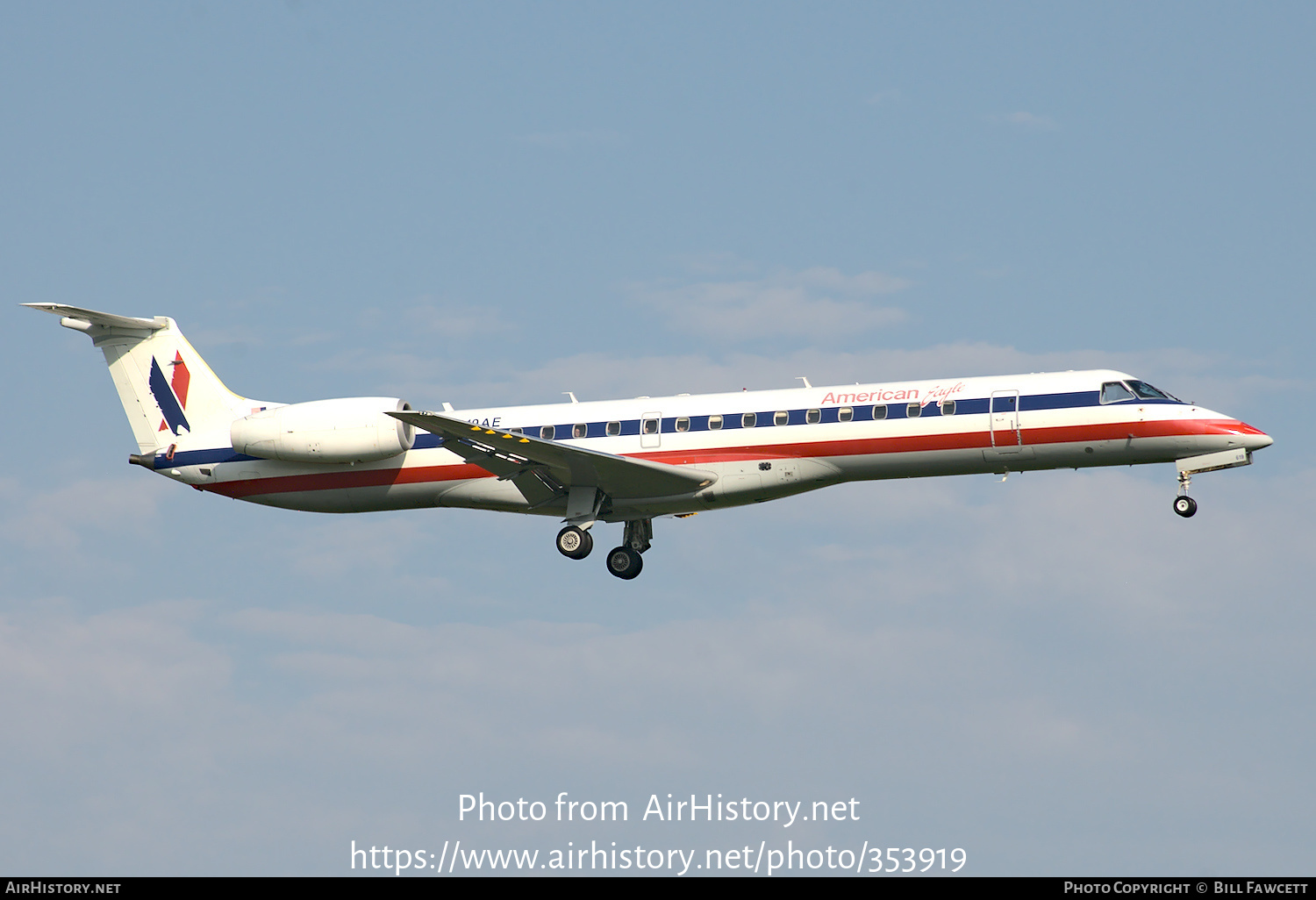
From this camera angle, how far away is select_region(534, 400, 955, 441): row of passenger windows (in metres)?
30.7

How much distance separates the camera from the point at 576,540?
3238 cm

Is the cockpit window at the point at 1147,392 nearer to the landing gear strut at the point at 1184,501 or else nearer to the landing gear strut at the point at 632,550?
the landing gear strut at the point at 1184,501

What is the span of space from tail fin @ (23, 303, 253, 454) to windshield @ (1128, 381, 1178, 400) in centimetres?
1969

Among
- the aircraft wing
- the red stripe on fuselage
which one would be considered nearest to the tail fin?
the red stripe on fuselage

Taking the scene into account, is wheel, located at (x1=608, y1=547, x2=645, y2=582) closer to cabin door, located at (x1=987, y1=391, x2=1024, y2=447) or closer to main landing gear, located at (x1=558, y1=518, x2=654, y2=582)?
main landing gear, located at (x1=558, y1=518, x2=654, y2=582)

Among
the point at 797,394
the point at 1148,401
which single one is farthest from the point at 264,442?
the point at 1148,401

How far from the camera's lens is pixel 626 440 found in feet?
107

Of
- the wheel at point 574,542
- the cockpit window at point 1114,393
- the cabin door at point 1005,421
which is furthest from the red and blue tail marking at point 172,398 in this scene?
the cockpit window at point 1114,393

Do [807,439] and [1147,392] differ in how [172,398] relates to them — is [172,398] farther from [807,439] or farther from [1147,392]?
[1147,392]

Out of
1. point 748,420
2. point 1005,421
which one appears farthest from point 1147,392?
point 748,420

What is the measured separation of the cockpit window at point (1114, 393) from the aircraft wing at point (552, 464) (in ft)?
26.4

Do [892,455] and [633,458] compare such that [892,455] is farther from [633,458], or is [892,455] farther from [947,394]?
[633,458]

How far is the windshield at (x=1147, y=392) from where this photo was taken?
30.4 m

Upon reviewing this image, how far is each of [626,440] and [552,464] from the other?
5.88 feet
